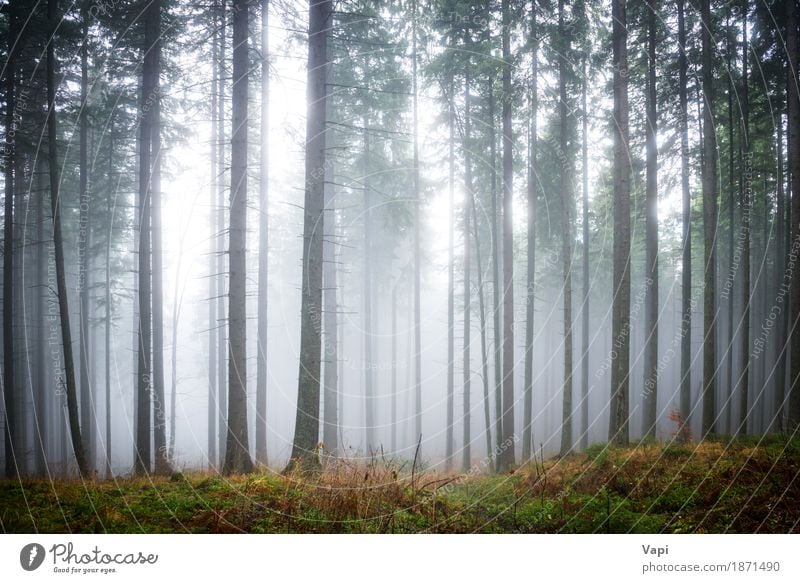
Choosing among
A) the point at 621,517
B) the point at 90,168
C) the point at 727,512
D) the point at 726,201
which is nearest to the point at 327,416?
the point at 621,517

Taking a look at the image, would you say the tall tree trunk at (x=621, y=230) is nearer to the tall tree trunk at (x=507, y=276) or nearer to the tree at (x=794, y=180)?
the tree at (x=794, y=180)

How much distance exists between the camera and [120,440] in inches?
1342

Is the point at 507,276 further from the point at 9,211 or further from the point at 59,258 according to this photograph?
the point at 9,211

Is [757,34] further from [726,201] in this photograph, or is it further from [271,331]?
[271,331]

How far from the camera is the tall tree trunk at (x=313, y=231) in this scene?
6.67 m

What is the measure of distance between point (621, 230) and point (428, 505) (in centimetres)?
736

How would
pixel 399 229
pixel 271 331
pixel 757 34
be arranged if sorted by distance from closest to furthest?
pixel 757 34
pixel 399 229
pixel 271 331

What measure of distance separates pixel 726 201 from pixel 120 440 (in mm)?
46861

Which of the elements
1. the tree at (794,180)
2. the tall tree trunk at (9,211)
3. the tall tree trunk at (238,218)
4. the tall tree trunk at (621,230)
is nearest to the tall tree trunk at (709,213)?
the tree at (794,180)

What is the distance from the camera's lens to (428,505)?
15.0 feet

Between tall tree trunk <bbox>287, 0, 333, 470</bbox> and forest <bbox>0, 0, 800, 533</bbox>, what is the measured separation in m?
0.04

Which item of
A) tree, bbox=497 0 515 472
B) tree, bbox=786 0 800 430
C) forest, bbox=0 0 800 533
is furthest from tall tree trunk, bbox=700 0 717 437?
tree, bbox=497 0 515 472

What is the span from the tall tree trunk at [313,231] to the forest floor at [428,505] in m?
1.15

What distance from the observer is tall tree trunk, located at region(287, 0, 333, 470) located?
6672 mm
